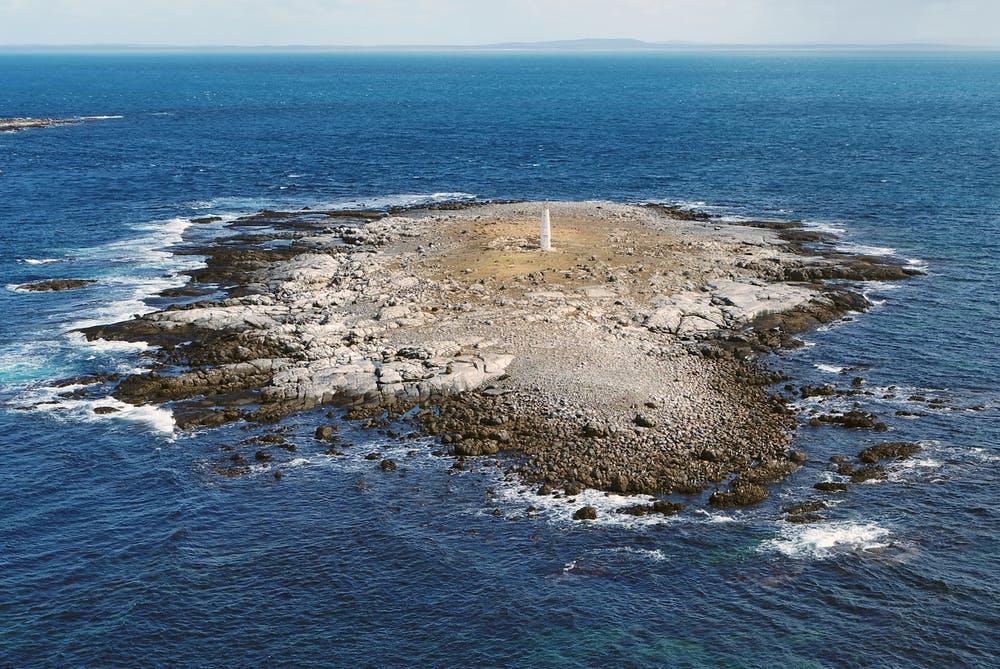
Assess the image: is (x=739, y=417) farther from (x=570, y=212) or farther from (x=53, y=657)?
(x=570, y=212)

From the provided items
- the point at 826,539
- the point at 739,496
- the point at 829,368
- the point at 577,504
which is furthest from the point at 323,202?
the point at 826,539


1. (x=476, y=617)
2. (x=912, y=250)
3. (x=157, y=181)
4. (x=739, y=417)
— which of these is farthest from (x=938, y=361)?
(x=157, y=181)

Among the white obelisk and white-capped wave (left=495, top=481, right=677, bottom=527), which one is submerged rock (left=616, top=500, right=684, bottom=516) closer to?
white-capped wave (left=495, top=481, right=677, bottom=527)

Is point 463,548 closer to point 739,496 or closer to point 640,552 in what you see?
point 640,552

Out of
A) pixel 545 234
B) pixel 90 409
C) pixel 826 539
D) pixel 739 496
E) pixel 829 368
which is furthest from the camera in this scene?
pixel 545 234

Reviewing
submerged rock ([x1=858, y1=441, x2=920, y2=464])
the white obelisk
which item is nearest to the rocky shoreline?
the white obelisk
